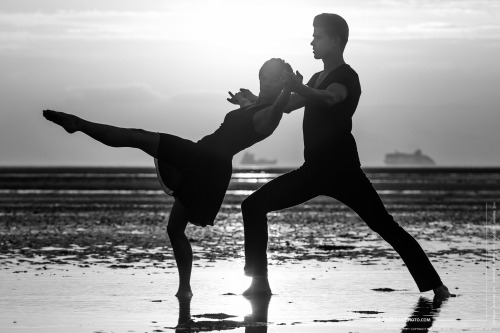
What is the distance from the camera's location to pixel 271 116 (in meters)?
9.10

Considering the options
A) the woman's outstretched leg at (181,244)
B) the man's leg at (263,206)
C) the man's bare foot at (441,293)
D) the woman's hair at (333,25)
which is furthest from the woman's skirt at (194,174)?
the man's bare foot at (441,293)

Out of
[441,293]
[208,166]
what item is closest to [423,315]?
[441,293]

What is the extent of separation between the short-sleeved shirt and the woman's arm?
29 centimetres

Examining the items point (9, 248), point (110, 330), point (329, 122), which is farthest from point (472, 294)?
point (9, 248)

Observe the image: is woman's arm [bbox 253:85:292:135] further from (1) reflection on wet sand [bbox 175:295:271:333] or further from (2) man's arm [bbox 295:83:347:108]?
(1) reflection on wet sand [bbox 175:295:271:333]

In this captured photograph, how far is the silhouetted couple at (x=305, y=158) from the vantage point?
9.16m

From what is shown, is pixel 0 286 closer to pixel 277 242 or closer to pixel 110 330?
pixel 110 330

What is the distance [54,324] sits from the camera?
25.8ft

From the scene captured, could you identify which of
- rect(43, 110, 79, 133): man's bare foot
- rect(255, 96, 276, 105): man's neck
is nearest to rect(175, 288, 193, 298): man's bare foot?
rect(255, 96, 276, 105): man's neck

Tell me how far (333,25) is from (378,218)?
1.67m

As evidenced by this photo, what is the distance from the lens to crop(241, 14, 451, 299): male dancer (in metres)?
9.18

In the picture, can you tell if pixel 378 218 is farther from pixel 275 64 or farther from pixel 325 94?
pixel 275 64

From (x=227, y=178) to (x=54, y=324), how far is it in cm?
217

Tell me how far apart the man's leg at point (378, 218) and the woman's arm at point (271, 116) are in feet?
2.35
